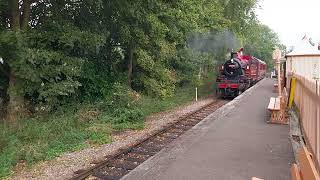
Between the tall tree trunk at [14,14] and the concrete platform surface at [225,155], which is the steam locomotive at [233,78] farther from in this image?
the tall tree trunk at [14,14]

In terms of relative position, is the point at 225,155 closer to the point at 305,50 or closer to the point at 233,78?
the point at 305,50

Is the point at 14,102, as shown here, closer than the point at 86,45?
Yes

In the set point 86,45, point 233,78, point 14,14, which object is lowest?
point 233,78

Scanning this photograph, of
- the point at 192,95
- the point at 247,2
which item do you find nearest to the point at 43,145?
the point at 192,95

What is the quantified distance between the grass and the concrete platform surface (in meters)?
3.43

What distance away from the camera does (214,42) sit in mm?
35062

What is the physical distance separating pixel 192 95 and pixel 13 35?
17.7 m

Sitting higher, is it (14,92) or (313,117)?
(14,92)

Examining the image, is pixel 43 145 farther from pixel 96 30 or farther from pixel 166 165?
pixel 96 30

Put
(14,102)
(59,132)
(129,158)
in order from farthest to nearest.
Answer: (14,102), (59,132), (129,158)

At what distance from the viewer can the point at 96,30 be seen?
666 inches

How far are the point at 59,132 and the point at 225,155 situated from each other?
6.64m

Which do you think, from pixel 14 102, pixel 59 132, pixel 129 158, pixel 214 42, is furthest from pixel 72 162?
pixel 214 42

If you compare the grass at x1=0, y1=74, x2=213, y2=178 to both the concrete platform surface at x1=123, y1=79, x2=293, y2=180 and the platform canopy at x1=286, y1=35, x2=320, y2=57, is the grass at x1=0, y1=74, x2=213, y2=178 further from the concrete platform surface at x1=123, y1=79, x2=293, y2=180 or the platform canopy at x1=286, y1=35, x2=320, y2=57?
the platform canopy at x1=286, y1=35, x2=320, y2=57
